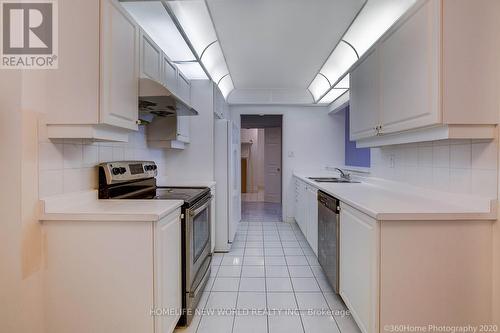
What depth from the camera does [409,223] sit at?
59.3 inches

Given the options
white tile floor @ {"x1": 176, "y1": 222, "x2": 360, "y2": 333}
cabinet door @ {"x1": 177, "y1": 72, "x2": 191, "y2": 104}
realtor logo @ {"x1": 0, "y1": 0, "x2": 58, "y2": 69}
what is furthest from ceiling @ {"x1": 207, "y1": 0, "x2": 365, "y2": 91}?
white tile floor @ {"x1": 176, "y1": 222, "x2": 360, "y2": 333}

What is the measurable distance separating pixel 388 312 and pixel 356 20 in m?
2.43

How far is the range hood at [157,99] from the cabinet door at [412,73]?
161cm

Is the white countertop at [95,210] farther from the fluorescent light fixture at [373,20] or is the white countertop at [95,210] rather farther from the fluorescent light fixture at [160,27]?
the fluorescent light fixture at [373,20]

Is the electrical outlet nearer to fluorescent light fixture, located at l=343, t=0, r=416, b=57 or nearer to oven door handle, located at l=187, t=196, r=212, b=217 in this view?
fluorescent light fixture, located at l=343, t=0, r=416, b=57

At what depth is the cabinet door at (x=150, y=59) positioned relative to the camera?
204cm

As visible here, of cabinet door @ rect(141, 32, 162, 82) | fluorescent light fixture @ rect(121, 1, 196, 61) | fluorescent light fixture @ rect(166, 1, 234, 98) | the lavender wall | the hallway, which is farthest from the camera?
the hallway

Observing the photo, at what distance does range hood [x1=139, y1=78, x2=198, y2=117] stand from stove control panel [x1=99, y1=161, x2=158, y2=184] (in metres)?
0.51

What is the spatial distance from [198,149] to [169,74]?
106 cm

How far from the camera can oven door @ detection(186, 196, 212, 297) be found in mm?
1953

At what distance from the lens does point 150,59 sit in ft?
7.12

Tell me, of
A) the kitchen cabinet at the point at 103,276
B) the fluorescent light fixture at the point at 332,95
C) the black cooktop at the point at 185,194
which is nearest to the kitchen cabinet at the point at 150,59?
the black cooktop at the point at 185,194

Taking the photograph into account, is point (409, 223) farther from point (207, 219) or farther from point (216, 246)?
point (216, 246)

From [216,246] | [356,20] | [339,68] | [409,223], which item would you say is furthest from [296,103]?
[409,223]
